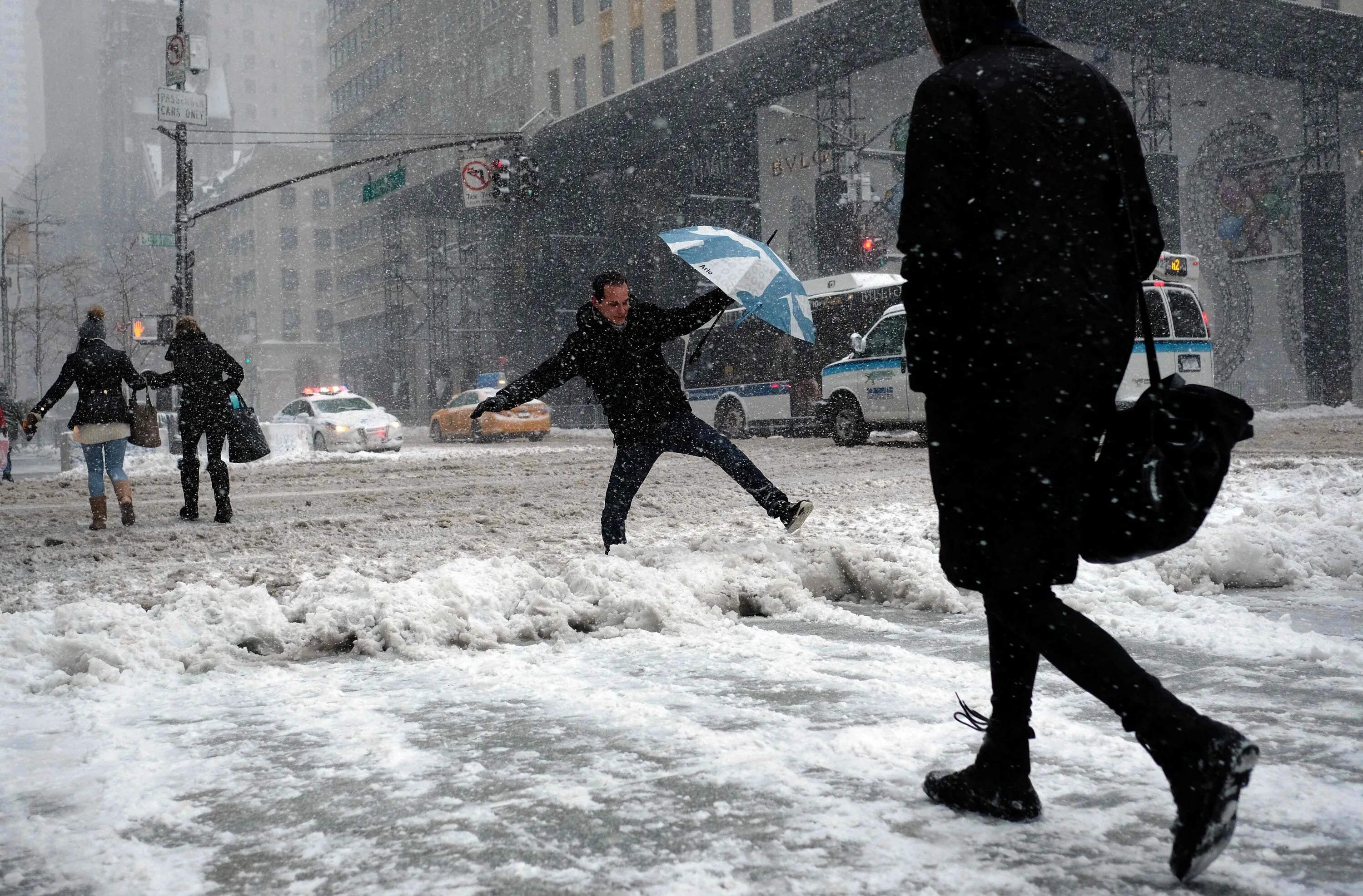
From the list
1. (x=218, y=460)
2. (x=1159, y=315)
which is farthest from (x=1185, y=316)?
(x=218, y=460)

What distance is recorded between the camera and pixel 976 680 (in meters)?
4.23

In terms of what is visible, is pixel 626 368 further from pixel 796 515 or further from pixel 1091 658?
pixel 1091 658

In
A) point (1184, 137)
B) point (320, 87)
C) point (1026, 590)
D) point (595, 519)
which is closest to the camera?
point (1026, 590)

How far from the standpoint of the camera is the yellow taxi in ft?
99.5

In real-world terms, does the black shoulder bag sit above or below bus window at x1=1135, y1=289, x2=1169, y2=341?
below

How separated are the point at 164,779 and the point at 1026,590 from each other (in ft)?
7.60

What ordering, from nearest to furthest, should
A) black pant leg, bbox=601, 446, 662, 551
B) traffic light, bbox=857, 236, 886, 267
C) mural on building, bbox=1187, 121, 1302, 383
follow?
black pant leg, bbox=601, 446, 662, 551
traffic light, bbox=857, 236, 886, 267
mural on building, bbox=1187, 121, 1302, 383

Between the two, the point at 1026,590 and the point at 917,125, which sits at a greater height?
the point at 917,125

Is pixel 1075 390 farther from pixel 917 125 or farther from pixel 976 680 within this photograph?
pixel 976 680

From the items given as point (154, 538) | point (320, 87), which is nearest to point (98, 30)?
point (320, 87)

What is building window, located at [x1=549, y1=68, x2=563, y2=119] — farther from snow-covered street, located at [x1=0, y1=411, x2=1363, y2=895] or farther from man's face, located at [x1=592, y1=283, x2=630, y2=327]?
man's face, located at [x1=592, y1=283, x2=630, y2=327]

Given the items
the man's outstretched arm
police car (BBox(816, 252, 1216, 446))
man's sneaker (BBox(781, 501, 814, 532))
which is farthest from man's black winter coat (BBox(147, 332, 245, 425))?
police car (BBox(816, 252, 1216, 446))

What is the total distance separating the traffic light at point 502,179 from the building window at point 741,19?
985 centimetres

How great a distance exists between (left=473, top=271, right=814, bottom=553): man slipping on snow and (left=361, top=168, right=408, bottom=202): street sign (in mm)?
18205
